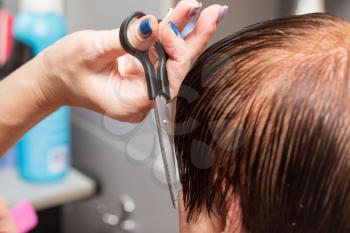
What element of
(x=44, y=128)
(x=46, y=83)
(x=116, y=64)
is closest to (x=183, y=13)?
(x=116, y=64)

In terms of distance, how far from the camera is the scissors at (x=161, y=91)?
598mm

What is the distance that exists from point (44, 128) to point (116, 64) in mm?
625

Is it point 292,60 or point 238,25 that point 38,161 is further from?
point 292,60

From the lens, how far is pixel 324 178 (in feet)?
1.50

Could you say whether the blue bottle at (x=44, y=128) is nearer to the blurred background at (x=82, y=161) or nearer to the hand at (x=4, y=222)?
the blurred background at (x=82, y=161)

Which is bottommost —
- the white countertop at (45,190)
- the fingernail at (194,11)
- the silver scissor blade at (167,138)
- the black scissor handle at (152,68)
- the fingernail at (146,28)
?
the white countertop at (45,190)

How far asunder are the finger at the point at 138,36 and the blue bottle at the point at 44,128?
25.1 inches

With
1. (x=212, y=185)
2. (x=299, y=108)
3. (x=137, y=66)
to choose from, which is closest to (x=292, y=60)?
(x=299, y=108)

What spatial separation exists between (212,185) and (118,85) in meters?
0.24

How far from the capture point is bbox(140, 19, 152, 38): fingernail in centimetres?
57

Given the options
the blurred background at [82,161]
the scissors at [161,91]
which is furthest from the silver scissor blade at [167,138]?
the blurred background at [82,161]

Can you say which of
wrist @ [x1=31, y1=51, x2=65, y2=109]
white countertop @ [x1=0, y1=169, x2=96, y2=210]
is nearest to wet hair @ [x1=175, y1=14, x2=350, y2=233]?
wrist @ [x1=31, y1=51, x2=65, y2=109]

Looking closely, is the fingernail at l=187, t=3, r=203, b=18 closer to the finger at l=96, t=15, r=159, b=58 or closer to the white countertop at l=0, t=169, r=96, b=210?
the finger at l=96, t=15, r=159, b=58

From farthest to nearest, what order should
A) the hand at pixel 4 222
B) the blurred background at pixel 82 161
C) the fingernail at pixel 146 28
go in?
the blurred background at pixel 82 161 < the hand at pixel 4 222 < the fingernail at pixel 146 28
